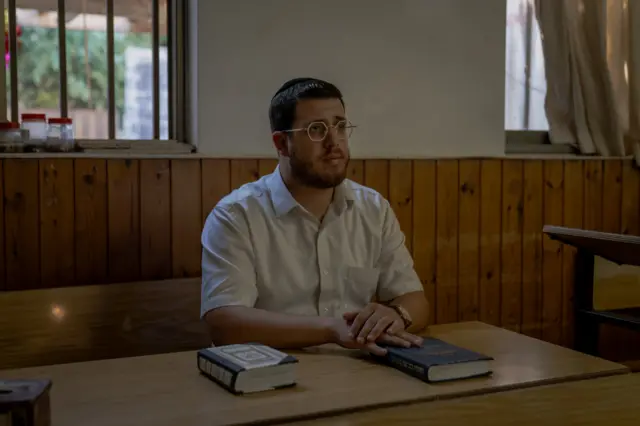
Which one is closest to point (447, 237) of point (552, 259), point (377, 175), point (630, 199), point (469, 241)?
point (469, 241)

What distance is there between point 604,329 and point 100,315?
2.25m

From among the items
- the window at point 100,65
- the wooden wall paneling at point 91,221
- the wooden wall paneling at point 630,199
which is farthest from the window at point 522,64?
the wooden wall paneling at point 91,221

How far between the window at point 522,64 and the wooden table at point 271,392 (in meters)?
1.85

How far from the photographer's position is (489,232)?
9.93 ft

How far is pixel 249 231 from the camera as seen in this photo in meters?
2.05

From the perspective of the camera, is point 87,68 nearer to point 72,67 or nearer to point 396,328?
point 72,67

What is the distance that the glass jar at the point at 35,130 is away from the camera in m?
2.37

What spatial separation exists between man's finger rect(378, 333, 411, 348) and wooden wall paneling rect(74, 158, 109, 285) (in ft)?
3.86

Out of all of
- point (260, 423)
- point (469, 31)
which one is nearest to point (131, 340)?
point (260, 423)

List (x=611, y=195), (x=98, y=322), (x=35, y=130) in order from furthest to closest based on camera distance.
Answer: (x=611, y=195)
(x=35, y=130)
(x=98, y=322)

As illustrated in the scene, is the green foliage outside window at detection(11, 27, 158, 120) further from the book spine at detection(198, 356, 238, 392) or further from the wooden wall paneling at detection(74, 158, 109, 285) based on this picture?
the book spine at detection(198, 356, 238, 392)

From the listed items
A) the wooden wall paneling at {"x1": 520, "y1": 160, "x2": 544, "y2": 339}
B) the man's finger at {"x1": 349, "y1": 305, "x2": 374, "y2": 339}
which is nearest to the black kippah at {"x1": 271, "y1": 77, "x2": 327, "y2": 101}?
the man's finger at {"x1": 349, "y1": 305, "x2": 374, "y2": 339}

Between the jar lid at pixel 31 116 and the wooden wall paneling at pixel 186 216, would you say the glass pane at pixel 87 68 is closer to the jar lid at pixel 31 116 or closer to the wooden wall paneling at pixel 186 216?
the jar lid at pixel 31 116

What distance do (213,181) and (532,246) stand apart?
4.65ft
